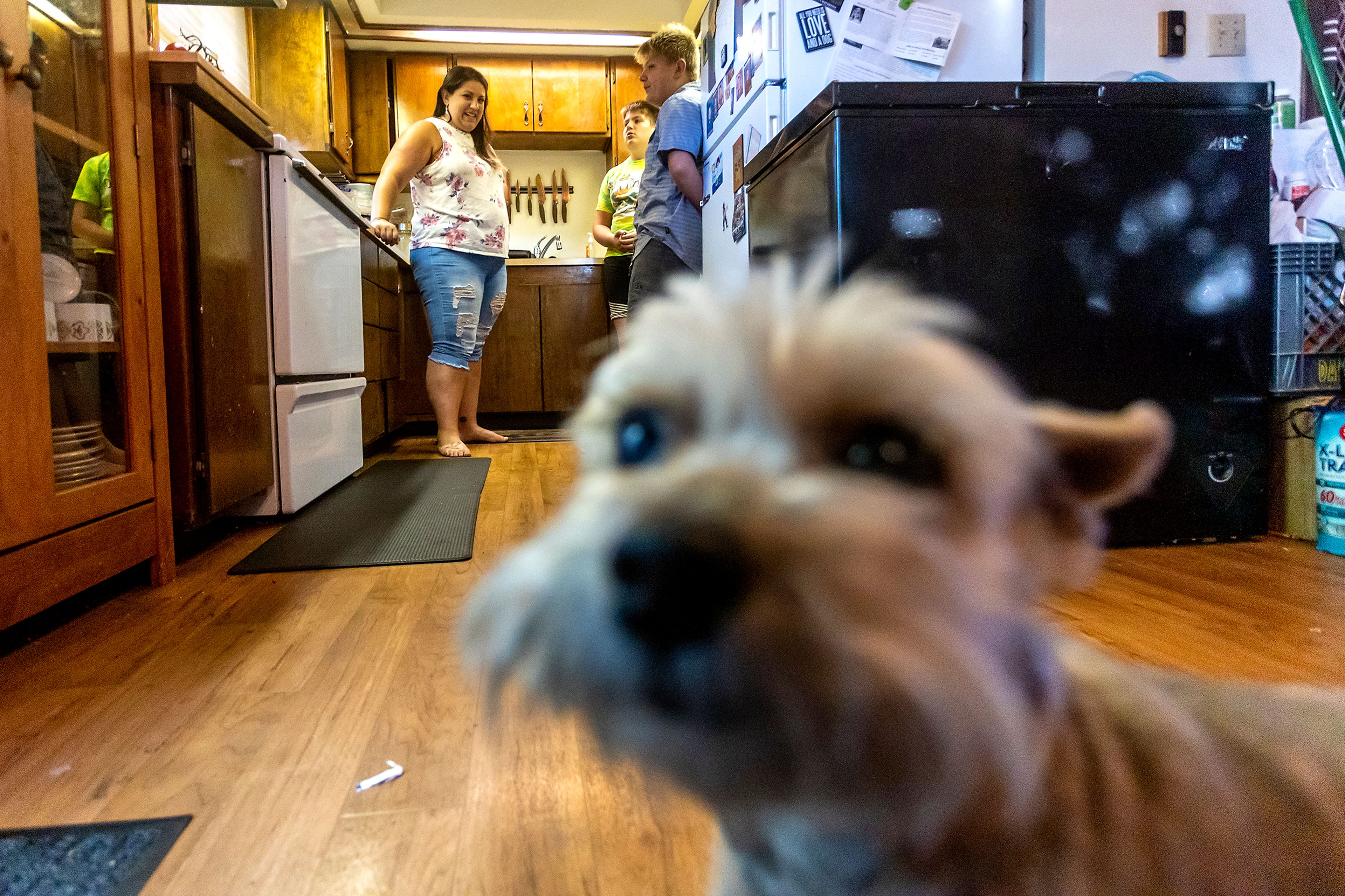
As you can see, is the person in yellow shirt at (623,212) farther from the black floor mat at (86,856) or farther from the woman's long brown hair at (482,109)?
the black floor mat at (86,856)

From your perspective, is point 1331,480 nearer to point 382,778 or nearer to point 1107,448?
point 1107,448

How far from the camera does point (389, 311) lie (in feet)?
14.2

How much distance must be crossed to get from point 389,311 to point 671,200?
2328mm

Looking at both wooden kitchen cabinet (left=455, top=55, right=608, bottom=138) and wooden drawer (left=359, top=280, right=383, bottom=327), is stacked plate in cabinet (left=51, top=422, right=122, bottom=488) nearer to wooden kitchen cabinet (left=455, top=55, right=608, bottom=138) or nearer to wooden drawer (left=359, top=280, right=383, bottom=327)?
wooden drawer (left=359, top=280, right=383, bottom=327)

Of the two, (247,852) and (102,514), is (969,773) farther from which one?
(102,514)

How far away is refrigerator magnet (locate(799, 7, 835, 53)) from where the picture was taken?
85.2 inches

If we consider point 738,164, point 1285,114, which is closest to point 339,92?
point 738,164

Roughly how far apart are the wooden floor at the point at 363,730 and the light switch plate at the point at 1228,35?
1.40m

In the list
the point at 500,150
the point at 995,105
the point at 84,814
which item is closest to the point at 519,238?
the point at 500,150

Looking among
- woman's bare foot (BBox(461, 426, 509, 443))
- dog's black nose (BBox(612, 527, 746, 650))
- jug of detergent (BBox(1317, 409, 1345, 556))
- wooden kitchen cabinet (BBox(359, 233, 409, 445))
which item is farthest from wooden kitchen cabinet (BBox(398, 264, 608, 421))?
dog's black nose (BBox(612, 527, 746, 650))

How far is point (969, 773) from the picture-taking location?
362 millimetres

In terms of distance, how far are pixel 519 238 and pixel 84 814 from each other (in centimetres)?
562

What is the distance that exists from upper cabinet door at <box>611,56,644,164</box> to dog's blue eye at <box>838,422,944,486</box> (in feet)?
18.5

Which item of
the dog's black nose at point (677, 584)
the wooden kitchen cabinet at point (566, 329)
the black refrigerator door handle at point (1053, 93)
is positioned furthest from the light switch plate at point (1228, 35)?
the wooden kitchen cabinet at point (566, 329)
